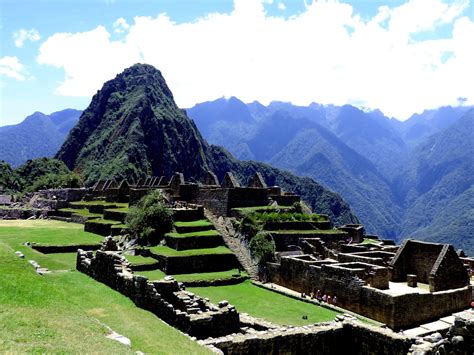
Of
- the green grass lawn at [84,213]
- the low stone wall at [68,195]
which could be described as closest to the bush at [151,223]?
the green grass lawn at [84,213]

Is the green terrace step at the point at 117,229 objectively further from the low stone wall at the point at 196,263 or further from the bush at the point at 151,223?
the low stone wall at the point at 196,263

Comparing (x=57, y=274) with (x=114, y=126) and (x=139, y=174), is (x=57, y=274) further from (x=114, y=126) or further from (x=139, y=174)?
(x=114, y=126)

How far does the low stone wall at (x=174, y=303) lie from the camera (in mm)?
11734

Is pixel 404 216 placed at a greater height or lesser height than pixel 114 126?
lesser

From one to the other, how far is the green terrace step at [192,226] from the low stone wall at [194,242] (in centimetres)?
105

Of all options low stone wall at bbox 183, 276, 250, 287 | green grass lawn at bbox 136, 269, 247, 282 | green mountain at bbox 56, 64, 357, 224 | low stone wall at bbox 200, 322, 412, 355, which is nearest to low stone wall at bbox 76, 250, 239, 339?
low stone wall at bbox 200, 322, 412, 355

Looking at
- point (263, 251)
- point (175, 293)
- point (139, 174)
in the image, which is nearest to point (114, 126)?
point (139, 174)

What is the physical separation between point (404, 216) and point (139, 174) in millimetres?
94803

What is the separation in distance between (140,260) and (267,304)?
9.33 m

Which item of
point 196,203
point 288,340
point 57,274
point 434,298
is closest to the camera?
point 288,340

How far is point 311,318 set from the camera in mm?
19656

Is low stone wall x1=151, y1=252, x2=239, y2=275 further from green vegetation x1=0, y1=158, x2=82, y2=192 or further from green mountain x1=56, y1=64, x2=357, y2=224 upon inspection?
green mountain x1=56, y1=64, x2=357, y2=224

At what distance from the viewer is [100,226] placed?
3875 centimetres

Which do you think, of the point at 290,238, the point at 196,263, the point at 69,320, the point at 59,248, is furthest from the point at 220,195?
the point at 69,320
